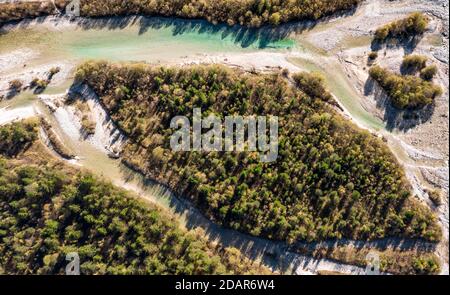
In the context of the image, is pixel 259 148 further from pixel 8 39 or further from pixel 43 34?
pixel 8 39

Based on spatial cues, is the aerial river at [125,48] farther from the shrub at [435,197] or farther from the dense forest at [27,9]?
the shrub at [435,197]

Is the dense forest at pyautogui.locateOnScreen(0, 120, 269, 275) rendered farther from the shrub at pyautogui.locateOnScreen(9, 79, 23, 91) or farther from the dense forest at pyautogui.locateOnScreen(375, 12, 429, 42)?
the dense forest at pyautogui.locateOnScreen(375, 12, 429, 42)

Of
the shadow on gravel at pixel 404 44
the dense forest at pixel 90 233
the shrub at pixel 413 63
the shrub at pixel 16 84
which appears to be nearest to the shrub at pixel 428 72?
the shrub at pixel 413 63

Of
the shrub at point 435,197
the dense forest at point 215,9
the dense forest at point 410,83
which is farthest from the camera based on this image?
the dense forest at point 215,9

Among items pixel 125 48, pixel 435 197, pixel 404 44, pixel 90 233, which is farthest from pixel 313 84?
pixel 90 233

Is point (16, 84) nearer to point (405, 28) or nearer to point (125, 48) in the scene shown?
point (125, 48)

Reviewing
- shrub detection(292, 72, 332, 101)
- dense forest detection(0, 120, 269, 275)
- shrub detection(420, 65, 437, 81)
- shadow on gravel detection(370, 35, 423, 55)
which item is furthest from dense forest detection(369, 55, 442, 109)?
dense forest detection(0, 120, 269, 275)
